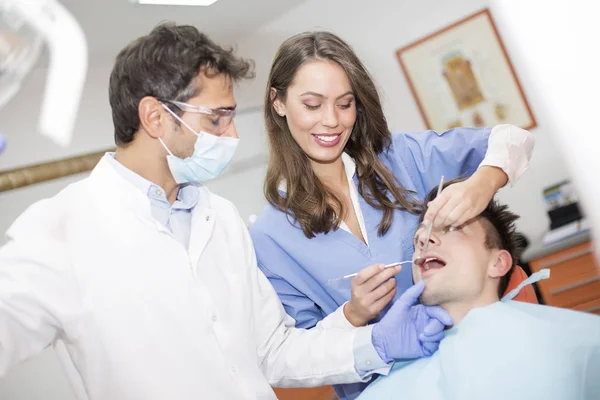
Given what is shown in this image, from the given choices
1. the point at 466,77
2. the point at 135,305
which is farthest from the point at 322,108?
the point at 466,77

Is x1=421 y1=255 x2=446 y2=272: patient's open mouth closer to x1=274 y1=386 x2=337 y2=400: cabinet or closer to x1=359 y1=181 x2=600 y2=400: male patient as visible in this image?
x1=359 y1=181 x2=600 y2=400: male patient

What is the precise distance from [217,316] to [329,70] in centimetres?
74

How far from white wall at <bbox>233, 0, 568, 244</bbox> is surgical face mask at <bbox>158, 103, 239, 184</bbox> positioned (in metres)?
3.00

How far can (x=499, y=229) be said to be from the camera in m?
1.94

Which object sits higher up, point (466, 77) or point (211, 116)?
point (211, 116)

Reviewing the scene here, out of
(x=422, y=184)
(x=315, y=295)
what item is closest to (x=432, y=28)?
(x=422, y=184)

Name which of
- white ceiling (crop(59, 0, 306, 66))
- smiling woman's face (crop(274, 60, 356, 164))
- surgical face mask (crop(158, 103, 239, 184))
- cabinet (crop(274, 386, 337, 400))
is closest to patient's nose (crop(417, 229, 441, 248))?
smiling woman's face (crop(274, 60, 356, 164))

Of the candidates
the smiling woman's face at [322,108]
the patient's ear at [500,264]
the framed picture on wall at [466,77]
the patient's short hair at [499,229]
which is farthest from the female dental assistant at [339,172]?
the framed picture on wall at [466,77]

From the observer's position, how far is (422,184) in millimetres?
2018

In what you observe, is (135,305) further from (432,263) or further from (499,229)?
(499,229)

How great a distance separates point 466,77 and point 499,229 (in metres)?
2.58

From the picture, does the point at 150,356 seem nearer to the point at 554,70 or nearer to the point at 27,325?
the point at 27,325

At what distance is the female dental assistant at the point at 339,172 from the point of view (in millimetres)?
1825

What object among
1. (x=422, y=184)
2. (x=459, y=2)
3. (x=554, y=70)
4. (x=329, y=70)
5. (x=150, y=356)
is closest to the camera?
(x=554, y=70)
